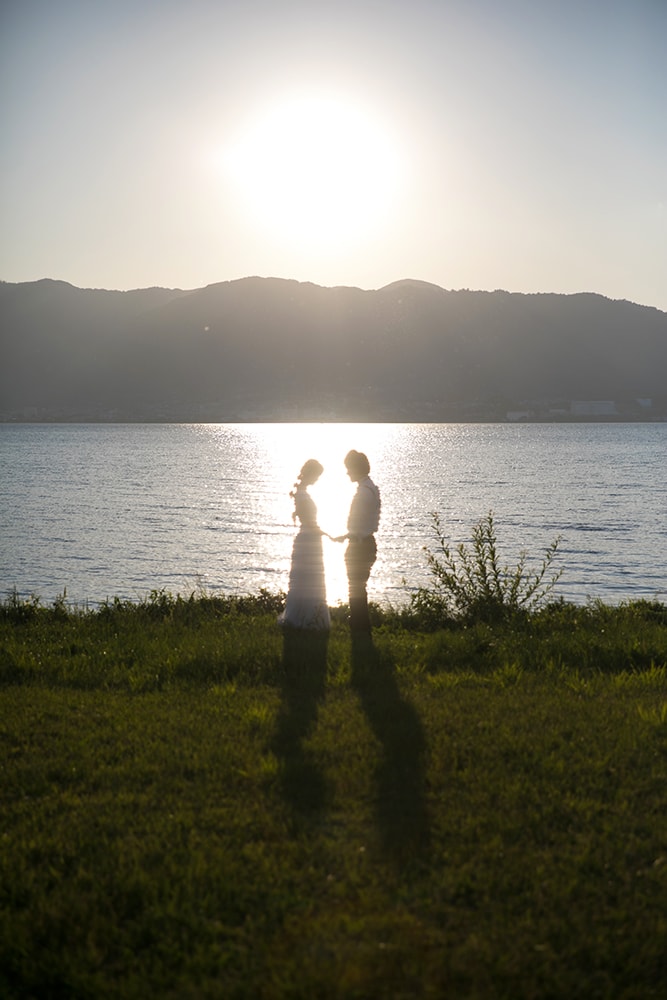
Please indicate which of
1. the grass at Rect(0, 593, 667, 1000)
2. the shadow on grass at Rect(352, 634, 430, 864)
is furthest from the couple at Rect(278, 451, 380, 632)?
the grass at Rect(0, 593, 667, 1000)

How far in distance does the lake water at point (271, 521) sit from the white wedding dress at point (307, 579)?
22.7 ft

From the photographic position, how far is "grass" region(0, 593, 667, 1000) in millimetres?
4066

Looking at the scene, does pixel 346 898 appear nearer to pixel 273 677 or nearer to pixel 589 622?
pixel 273 677

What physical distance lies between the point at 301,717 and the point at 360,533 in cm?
421

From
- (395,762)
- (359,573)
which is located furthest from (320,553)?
(395,762)

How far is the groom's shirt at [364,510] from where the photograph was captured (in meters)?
11.5

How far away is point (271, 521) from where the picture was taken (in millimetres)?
49062

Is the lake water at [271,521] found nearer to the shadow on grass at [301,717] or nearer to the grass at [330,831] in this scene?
the shadow on grass at [301,717]

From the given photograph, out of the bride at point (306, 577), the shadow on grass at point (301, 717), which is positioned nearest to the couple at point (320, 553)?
the bride at point (306, 577)

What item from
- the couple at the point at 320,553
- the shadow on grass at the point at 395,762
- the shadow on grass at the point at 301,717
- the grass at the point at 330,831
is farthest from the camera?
the couple at the point at 320,553

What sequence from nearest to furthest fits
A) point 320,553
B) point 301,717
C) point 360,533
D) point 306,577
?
Result: point 301,717
point 360,533
point 306,577
point 320,553

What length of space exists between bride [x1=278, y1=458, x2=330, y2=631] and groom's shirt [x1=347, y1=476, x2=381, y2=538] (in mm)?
684

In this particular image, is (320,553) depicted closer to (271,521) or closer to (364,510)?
(364,510)

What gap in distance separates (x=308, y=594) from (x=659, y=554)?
27.1 m
